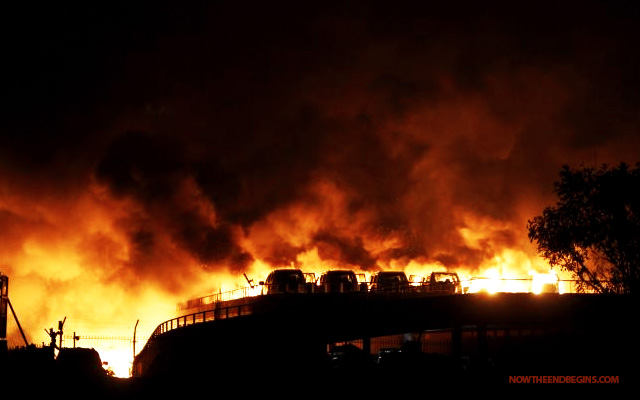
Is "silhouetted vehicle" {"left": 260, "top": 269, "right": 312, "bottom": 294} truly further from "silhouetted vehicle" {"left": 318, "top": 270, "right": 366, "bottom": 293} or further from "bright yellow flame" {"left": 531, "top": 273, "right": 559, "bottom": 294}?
"bright yellow flame" {"left": 531, "top": 273, "right": 559, "bottom": 294}

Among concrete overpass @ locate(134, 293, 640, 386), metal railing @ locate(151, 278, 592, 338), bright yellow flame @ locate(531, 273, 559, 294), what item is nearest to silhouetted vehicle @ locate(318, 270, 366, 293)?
metal railing @ locate(151, 278, 592, 338)

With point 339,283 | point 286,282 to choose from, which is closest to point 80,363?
point 339,283

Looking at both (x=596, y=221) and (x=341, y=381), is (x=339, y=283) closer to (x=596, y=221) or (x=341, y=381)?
(x=596, y=221)

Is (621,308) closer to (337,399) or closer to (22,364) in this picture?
(337,399)

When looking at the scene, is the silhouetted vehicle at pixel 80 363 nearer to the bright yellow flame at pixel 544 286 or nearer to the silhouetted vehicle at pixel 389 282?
the silhouetted vehicle at pixel 389 282

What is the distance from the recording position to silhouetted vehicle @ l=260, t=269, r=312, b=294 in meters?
67.8

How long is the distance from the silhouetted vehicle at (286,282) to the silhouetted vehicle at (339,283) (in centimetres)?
155

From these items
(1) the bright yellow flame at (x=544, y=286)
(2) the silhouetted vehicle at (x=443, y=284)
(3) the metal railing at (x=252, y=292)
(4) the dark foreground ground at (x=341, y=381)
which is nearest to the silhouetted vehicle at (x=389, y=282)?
(3) the metal railing at (x=252, y=292)

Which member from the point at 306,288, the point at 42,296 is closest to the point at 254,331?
the point at 306,288

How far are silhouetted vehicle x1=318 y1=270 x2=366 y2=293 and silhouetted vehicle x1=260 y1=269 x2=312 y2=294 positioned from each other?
5.09 ft

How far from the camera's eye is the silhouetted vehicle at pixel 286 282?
67750 millimetres

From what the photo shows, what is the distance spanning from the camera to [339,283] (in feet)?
214

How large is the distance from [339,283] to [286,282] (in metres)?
5.24

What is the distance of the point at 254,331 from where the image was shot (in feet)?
175
